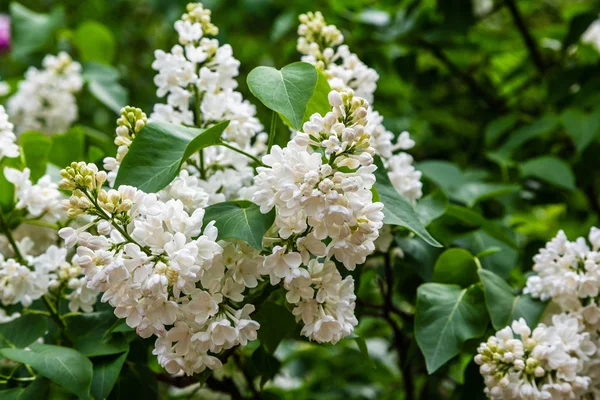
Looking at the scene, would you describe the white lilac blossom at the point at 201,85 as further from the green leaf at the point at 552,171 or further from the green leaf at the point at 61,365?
the green leaf at the point at 552,171

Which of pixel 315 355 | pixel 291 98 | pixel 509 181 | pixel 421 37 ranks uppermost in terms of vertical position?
pixel 291 98

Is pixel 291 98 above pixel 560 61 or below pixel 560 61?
above

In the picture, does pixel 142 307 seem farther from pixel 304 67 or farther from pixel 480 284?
pixel 480 284

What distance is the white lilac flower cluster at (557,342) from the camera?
722 millimetres

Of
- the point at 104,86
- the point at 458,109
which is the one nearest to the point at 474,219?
the point at 458,109

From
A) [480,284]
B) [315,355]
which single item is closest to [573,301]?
[480,284]

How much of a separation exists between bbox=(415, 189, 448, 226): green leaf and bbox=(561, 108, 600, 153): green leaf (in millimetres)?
471

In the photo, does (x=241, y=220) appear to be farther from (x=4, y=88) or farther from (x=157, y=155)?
(x=4, y=88)

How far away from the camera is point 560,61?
1.57m

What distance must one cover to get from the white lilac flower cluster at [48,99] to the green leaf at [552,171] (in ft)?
3.14

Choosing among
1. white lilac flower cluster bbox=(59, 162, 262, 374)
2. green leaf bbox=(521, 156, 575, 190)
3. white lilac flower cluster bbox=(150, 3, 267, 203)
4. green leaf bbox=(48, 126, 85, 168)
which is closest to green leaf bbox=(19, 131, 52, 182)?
green leaf bbox=(48, 126, 85, 168)

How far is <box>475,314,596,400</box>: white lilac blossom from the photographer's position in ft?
2.36

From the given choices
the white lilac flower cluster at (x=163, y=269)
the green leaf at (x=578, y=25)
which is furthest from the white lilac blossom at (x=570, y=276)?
the green leaf at (x=578, y=25)

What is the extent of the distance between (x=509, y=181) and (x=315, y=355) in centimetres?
60
